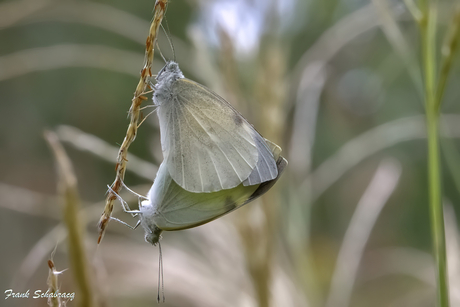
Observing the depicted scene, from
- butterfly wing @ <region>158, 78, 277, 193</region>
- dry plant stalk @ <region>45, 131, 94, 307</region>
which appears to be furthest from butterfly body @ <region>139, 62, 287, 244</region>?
dry plant stalk @ <region>45, 131, 94, 307</region>

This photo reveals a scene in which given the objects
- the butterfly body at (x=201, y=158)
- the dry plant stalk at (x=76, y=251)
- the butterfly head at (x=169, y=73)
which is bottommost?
the dry plant stalk at (x=76, y=251)

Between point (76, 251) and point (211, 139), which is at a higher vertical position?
point (211, 139)

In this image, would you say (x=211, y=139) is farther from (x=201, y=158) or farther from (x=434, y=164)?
(x=434, y=164)

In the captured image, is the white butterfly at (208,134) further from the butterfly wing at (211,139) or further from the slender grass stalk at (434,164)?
the slender grass stalk at (434,164)

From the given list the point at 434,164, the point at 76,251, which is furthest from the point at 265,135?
the point at 76,251

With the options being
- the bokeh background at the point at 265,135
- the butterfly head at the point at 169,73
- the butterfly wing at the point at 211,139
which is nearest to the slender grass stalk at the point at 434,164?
the bokeh background at the point at 265,135

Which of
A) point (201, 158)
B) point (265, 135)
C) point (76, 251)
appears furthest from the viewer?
point (265, 135)

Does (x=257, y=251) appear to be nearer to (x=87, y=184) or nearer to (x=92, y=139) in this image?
(x=92, y=139)

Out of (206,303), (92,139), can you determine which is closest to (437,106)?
(92,139)
